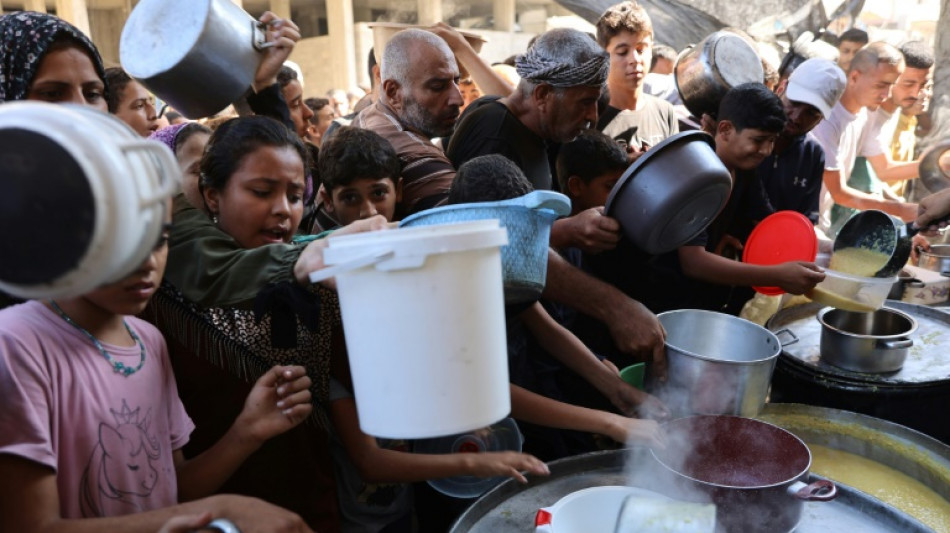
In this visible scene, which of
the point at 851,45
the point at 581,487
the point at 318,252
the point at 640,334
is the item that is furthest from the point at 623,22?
the point at 851,45

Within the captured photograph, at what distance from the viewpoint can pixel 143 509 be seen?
4.17ft

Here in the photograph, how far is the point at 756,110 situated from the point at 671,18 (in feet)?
32.3

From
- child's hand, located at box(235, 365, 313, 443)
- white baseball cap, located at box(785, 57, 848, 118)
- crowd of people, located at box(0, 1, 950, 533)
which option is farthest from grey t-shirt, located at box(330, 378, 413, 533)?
white baseball cap, located at box(785, 57, 848, 118)

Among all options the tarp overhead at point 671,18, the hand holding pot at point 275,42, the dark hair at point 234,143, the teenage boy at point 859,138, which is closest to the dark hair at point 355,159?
the hand holding pot at point 275,42

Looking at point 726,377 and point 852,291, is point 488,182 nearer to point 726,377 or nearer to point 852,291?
point 726,377

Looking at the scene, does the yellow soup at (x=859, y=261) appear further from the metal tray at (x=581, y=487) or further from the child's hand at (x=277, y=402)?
the child's hand at (x=277, y=402)

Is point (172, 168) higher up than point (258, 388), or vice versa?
point (172, 168)

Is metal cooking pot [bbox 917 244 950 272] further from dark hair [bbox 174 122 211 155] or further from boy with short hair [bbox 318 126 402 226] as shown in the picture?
dark hair [bbox 174 122 211 155]

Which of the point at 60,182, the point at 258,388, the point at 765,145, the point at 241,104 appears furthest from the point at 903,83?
the point at 60,182

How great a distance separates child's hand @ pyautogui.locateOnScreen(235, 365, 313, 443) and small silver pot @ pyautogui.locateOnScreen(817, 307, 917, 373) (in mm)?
1902

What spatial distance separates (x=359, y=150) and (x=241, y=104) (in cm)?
61

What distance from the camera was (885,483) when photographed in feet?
6.16

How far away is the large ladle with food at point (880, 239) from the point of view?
2520 mm

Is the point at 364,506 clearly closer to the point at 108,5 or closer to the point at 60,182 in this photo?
the point at 60,182
